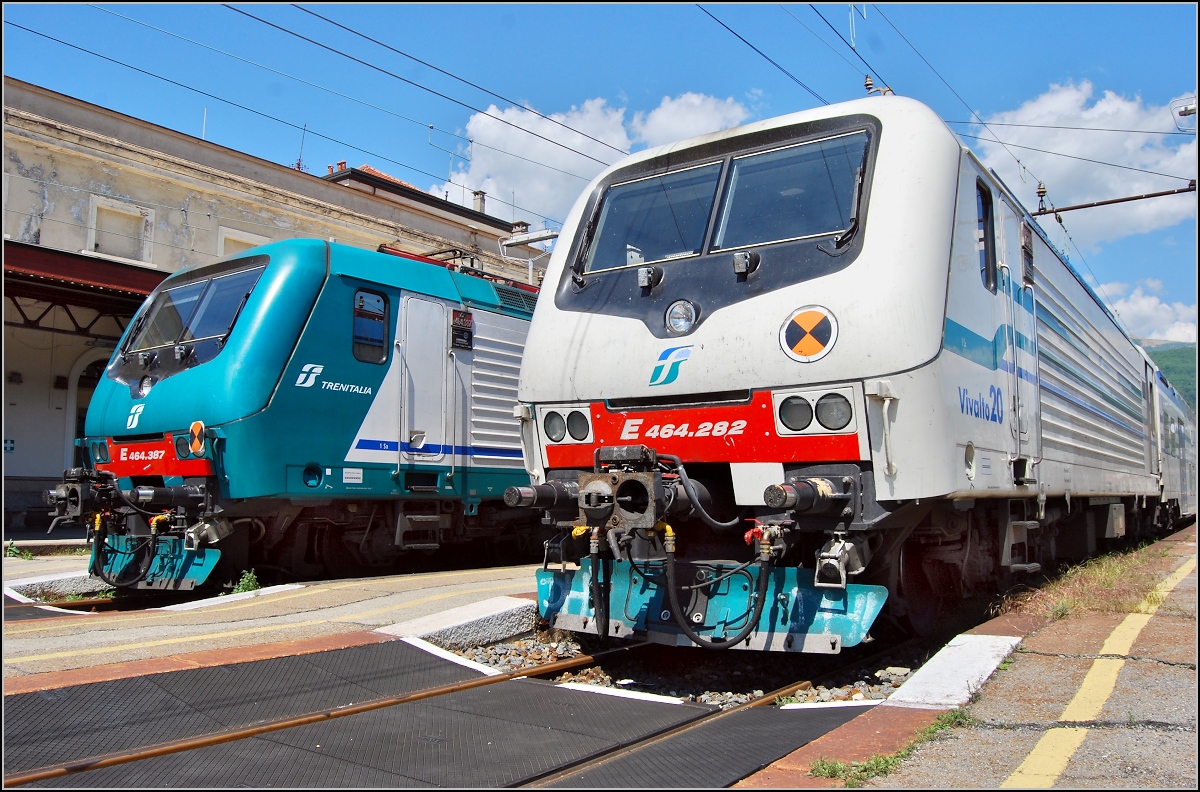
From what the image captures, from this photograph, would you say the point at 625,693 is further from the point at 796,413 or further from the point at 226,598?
the point at 226,598

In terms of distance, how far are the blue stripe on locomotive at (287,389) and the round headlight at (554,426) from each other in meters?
3.24

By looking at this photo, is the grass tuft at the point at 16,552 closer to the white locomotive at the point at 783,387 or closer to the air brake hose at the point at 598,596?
the white locomotive at the point at 783,387

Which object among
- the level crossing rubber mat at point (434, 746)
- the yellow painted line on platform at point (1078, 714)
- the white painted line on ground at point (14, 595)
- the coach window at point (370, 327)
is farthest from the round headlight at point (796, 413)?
the white painted line on ground at point (14, 595)

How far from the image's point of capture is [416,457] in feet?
30.7

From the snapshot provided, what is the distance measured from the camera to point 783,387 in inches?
193

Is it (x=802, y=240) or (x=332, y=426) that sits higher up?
(x=802, y=240)

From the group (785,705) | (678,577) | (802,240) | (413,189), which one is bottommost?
(785,705)

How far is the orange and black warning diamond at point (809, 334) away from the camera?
4.79 m

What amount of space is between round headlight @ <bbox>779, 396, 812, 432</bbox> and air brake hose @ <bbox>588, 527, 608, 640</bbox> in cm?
116

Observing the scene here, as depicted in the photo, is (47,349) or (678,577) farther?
(47,349)

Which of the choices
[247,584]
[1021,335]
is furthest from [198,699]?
[1021,335]

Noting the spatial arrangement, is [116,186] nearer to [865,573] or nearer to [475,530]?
[475,530]

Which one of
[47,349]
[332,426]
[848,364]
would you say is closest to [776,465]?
[848,364]

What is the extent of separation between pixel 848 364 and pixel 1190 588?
5.81m
